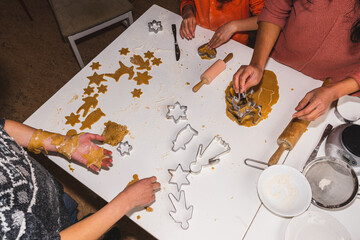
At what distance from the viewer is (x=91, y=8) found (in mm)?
2014

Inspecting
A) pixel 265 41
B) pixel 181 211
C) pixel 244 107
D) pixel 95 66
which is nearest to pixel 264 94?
pixel 244 107

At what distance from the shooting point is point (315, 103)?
1061mm

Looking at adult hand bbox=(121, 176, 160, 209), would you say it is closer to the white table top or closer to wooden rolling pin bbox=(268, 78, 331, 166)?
the white table top

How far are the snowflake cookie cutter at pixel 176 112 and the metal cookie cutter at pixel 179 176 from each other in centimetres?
24

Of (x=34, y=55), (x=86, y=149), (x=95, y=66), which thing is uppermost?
(x=95, y=66)

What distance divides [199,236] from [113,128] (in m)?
0.62

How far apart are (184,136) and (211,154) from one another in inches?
6.1

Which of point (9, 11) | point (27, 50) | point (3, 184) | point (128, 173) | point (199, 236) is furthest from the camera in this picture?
point (9, 11)

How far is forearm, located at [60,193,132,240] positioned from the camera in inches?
36.7

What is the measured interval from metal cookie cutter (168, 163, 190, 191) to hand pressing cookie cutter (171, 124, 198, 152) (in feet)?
0.35

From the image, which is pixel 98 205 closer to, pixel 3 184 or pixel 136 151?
pixel 136 151

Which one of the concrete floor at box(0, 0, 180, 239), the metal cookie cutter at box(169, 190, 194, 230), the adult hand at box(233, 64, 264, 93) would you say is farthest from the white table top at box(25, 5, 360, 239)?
the concrete floor at box(0, 0, 180, 239)

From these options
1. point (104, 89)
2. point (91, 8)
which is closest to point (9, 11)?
point (91, 8)

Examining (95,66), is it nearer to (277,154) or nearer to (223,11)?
(223,11)
